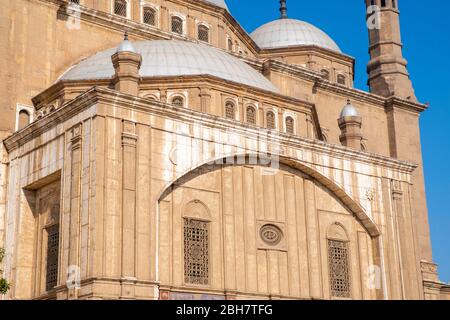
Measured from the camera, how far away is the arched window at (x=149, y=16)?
28078 mm

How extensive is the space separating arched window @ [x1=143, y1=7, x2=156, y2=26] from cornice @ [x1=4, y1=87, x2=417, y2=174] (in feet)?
30.1

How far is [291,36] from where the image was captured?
124 ft

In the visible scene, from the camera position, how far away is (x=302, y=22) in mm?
39312

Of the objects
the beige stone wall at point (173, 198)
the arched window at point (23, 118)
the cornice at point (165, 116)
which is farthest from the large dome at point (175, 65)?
the beige stone wall at point (173, 198)

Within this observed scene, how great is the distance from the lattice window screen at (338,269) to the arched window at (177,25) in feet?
36.5

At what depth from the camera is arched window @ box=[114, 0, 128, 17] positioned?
90.2 ft

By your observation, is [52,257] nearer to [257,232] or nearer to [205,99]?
[257,232]

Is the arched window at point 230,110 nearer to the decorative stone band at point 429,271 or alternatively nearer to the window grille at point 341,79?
the decorative stone band at point 429,271

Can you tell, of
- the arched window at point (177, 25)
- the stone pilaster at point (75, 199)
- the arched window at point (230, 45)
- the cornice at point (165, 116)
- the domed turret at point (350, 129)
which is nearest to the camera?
the stone pilaster at point (75, 199)

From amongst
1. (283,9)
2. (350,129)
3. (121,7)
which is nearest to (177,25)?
(121,7)

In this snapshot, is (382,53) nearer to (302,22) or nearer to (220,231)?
(302,22)

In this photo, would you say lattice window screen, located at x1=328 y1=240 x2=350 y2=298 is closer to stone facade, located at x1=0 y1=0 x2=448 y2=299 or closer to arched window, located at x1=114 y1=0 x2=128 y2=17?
stone facade, located at x1=0 y1=0 x2=448 y2=299

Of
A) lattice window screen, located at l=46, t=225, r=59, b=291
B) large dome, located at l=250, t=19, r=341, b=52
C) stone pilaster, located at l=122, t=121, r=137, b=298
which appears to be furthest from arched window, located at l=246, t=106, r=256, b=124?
large dome, located at l=250, t=19, r=341, b=52
